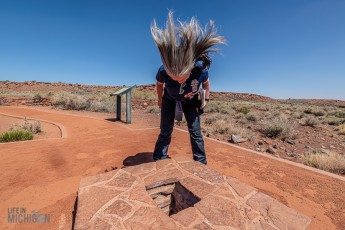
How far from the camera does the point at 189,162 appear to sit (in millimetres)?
2859

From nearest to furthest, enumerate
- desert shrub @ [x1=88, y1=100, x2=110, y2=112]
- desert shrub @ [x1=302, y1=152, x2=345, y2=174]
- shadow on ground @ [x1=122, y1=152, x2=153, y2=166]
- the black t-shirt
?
the black t-shirt
shadow on ground @ [x1=122, y1=152, x2=153, y2=166]
desert shrub @ [x1=302, y1=152, x2=345, y2=174]
desert shrub @ [x1=88, y1=100, x2=110, y2=112]

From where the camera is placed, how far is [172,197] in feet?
8.02

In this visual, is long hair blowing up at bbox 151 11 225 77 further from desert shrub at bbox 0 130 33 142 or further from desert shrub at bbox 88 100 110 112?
desert shrub at bbox 88 100 110 112

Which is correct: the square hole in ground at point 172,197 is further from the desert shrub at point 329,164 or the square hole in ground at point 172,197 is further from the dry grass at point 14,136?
the dry grass at point 14,136

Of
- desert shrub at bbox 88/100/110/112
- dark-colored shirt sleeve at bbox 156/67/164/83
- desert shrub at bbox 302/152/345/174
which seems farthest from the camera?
desert shrub at bbox 88/100/110/112

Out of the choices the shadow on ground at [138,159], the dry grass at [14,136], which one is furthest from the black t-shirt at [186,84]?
the dry grass at [14,136]

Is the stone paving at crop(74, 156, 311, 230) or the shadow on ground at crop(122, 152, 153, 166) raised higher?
the stone paving at crop(74, 156, 311, 230)

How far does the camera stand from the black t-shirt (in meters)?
2.47

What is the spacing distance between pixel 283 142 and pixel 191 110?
5812mm

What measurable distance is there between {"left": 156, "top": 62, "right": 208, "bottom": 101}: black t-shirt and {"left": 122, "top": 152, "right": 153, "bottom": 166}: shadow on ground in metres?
1.56

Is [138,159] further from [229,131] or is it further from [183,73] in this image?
[229,131]

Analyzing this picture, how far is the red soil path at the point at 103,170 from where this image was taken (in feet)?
7.72

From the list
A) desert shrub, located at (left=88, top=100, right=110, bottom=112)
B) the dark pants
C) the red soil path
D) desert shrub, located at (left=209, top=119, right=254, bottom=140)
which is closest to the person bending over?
the dark pants

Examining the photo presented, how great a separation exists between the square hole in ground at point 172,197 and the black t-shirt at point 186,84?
3.54 feet
